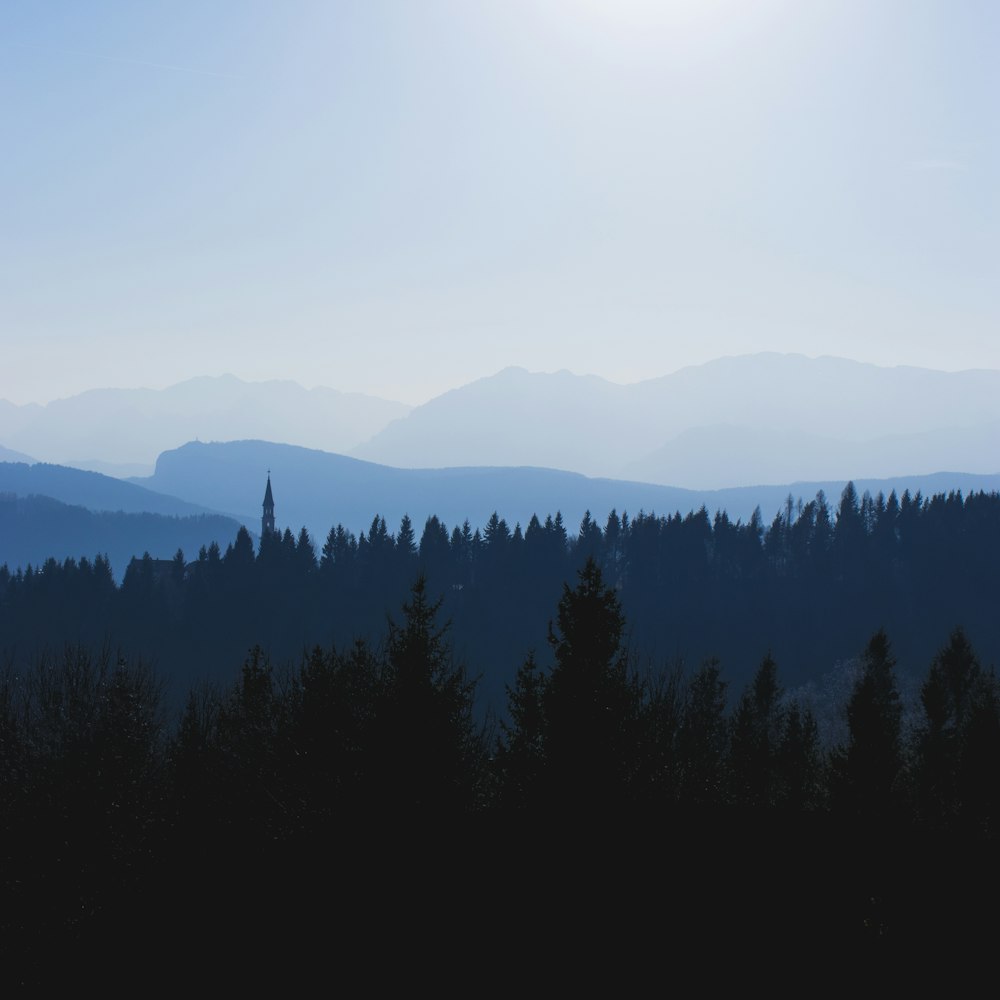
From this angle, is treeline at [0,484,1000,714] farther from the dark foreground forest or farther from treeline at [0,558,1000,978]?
treeline at [0,558,1000,978]

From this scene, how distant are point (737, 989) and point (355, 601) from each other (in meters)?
120

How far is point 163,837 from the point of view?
28.1 m

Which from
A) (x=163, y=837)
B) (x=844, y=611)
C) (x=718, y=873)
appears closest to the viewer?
(x=718, y=873)

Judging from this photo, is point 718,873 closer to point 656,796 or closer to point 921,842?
point 921,842

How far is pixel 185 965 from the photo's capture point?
1574 centimetres

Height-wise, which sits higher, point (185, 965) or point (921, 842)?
point (921, 842)

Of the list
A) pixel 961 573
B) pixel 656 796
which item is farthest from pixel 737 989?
pixel 961 573

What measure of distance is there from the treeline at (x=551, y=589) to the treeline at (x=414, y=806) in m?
81.4

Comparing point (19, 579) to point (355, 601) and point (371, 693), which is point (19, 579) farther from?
point (371, 693)

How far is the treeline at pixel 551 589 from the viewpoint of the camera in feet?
384

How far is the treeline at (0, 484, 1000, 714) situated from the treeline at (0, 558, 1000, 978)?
81406 millimetres

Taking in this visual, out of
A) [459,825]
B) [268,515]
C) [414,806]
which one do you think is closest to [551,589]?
[268,515]

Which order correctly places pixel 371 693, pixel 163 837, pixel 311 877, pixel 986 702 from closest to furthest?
pixel 311 877, pixel 371 693, pixel 163 837, pixel 986 702

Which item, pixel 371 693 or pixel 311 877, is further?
pixel 371 693
